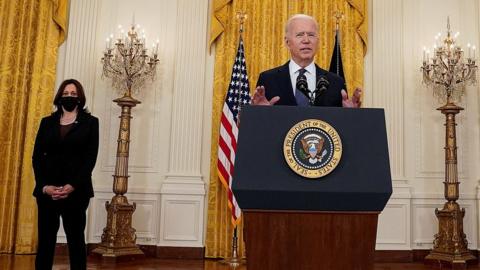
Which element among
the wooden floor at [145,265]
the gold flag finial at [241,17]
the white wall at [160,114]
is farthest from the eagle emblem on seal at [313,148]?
the gold flag finial at [241,17]

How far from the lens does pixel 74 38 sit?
6.07 meters

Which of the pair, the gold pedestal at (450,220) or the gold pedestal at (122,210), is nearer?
the gold pedestal at (122,210)

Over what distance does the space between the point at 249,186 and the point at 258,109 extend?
28 centimetres

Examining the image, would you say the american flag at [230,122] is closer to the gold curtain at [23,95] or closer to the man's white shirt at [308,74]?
the gold curtain at [23,95]

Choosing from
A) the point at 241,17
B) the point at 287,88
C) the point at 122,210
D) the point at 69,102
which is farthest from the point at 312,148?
the point at 241,17

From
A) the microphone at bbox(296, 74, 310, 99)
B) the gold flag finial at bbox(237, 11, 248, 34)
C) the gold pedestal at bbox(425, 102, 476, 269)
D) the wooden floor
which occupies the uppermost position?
the gold flag finial at bbox(237, 11, 248, 34)

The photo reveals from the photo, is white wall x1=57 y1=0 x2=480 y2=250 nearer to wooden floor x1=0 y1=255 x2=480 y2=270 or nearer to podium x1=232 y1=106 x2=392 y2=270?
wooden floor x1=0 y1=255 x2=480 y2=270

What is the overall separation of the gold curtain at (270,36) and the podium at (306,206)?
435cm

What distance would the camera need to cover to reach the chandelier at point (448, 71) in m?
5.86

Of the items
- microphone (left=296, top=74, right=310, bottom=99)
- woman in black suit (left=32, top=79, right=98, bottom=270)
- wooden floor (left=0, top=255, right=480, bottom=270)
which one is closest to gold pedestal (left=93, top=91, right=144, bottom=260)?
wooden floor (left=0, top=255, right=480, bottom=270)

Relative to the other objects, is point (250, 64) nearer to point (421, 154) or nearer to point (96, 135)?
point (421, 154)

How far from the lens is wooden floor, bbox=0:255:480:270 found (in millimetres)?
4852

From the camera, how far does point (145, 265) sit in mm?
5152

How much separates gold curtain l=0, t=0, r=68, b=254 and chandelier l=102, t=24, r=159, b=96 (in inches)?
27.5
